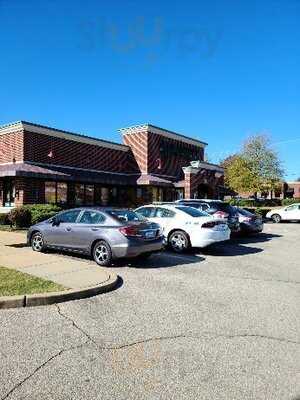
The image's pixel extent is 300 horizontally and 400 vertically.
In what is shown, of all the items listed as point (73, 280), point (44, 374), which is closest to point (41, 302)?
point (73, 280)

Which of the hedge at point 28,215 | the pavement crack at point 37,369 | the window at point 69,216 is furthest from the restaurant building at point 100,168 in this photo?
the pavement crack at point 37,369

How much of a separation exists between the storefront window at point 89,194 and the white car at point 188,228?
17.8m

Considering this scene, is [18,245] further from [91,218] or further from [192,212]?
[192,212]

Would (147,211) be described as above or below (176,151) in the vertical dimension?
below

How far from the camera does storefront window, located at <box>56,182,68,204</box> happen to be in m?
28.7

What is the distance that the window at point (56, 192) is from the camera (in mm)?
27688

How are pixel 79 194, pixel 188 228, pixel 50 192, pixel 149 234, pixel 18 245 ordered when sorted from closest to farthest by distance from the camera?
pixel 149 234, pixel 188 228, pixel 18 245, pixel 50 192, pixel 79 194

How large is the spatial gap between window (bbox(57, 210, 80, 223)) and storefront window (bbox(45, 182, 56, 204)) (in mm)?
15655

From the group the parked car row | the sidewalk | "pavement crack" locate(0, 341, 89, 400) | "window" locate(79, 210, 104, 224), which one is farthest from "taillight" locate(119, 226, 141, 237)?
"pavement crack" locate(0, 341, 89, 400)

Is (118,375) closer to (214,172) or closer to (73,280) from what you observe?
(73,280)

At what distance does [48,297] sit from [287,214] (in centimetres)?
2658

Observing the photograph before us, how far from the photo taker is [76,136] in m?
30.6

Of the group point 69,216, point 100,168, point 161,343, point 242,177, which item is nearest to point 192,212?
point 69,216

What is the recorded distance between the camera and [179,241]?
13430mm
